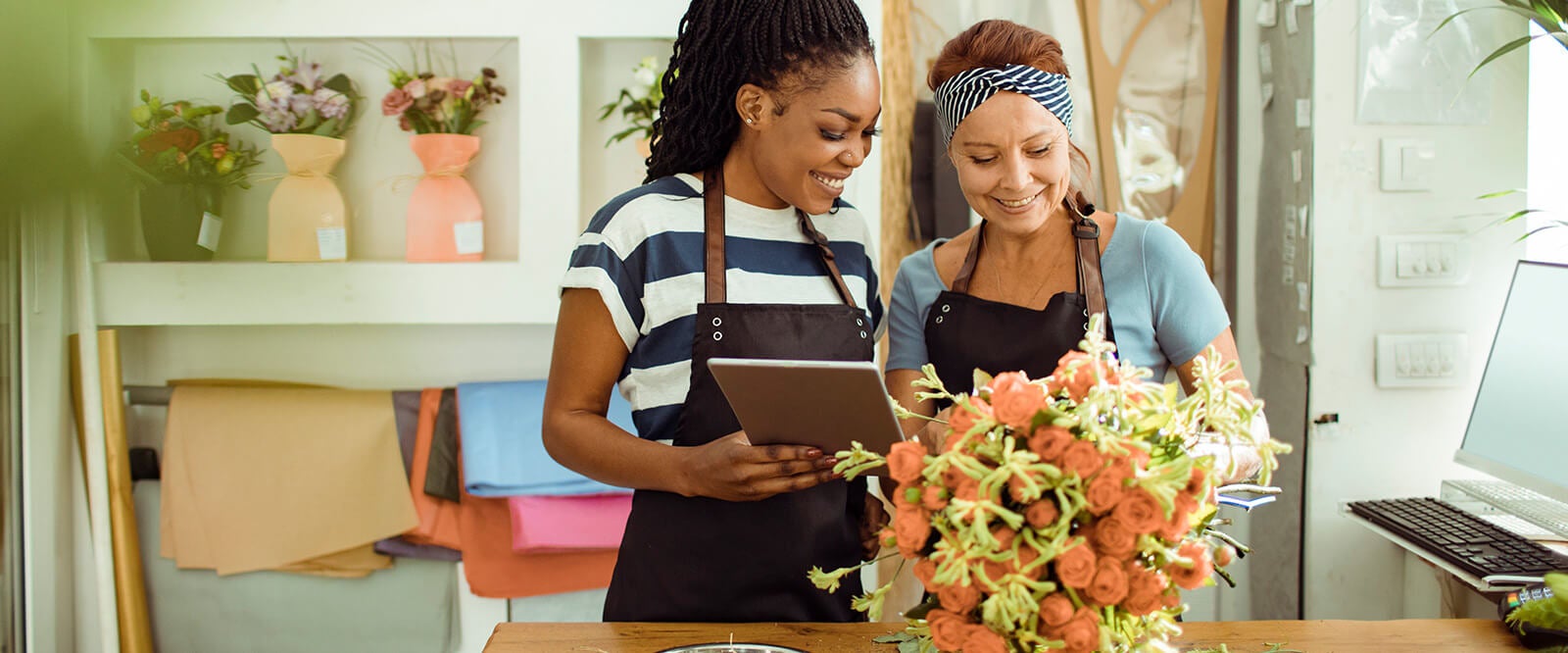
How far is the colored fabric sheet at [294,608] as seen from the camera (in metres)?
2.77

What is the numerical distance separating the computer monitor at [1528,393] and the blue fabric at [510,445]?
5.67 feet

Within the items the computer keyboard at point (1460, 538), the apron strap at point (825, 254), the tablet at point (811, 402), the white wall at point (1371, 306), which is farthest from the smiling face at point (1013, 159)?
the white wall at point (1371, 306)

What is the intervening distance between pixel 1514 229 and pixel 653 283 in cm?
199

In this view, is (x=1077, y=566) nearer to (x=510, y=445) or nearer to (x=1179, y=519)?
(x=1179, y=519)

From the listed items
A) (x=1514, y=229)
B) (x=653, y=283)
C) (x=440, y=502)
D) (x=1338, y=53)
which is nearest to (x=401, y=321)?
(x=440, y=502)

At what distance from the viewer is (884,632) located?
4.65 feet

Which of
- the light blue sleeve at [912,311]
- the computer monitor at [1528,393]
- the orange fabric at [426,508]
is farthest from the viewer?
the orange fabric at [426,508]

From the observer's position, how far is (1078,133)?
2953 mm

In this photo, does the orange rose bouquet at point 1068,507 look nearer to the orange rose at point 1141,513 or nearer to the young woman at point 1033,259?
the orange rose at point 1141,513

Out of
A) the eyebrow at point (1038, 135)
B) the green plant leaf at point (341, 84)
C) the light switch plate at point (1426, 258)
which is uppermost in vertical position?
the green plant leaf at point (341, 84)

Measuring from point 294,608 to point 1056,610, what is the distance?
2305mm

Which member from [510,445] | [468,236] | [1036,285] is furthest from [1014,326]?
[468,236]

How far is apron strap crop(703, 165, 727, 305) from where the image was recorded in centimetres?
155

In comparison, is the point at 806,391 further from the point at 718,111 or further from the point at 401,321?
the point at 401,321
